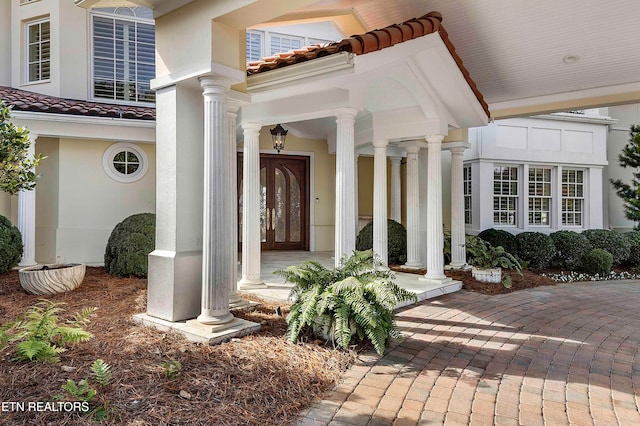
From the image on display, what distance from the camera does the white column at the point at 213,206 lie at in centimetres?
394

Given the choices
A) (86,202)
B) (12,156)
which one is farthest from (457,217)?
(86,202)

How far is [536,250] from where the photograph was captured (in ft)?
32.2

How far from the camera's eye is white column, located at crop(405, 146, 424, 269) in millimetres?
8359

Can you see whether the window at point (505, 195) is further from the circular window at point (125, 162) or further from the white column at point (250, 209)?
the circular window at point (125, 162)

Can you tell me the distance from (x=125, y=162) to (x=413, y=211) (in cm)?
604

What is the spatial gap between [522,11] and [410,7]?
1683 millimetres

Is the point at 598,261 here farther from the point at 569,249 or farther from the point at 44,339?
the point at 44,339

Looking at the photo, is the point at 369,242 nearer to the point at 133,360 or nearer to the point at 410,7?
the point at 410,7

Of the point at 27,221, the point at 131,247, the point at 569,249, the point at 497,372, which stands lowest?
the point at 497,372

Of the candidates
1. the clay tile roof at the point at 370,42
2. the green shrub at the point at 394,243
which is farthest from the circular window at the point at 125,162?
the green shrub at the point at 394,243

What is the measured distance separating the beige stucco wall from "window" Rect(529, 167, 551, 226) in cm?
1028

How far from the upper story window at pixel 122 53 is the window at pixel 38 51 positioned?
1.01 m

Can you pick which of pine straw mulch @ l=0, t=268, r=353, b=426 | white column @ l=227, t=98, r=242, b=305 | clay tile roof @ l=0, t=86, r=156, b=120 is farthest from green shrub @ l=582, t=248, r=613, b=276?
clay tile roof @ l=0, t=86, r=156, b=120

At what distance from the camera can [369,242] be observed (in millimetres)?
9016
